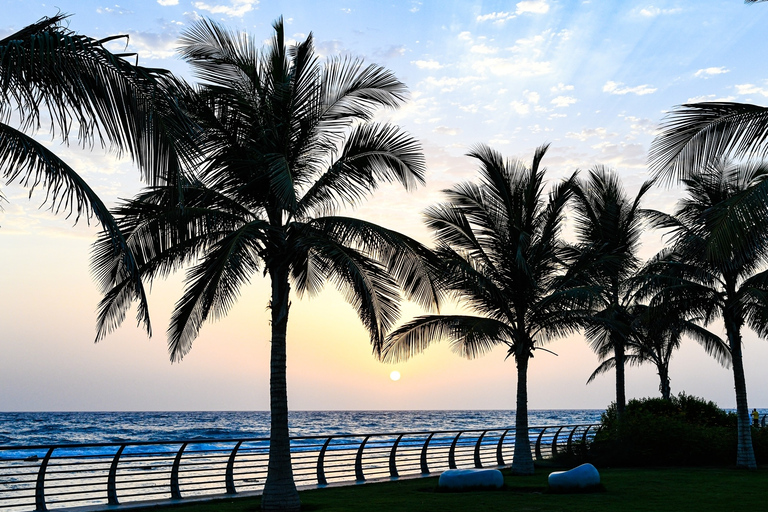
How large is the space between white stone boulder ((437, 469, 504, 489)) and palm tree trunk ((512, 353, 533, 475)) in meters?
3.79

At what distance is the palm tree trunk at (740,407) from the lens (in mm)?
20625

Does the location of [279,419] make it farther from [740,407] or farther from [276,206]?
[740,407]

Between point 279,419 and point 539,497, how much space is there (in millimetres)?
5370

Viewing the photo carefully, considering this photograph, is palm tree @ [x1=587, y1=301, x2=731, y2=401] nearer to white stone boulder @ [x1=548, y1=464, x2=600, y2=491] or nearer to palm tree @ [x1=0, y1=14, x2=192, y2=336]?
white stone boulder @ [x1=548, y1=464, x2=600, y2=491]

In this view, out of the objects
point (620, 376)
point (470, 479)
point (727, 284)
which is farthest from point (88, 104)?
point (620, 376)

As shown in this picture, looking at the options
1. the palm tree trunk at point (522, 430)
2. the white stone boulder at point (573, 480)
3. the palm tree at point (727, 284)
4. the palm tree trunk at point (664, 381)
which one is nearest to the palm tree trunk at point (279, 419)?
the white stone boulder at point (573, 480)

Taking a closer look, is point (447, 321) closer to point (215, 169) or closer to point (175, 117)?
point (215, 169)

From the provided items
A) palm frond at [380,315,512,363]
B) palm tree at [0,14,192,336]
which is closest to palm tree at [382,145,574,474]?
palm frond at [380,315,512,363]

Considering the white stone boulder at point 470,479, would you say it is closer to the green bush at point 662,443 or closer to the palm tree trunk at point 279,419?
the palm tree trunk at point 279,419

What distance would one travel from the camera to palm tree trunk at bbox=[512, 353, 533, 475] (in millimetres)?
19188

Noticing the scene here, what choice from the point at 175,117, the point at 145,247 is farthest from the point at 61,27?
the point at 145,247

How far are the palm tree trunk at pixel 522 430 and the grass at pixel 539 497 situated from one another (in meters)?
1.31

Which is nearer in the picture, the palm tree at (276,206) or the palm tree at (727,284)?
the palm tree at (276,206)

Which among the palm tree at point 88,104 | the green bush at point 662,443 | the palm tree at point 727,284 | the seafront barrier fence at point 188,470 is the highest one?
the palm tree at point 727,284
